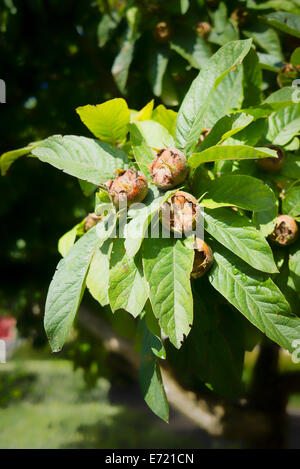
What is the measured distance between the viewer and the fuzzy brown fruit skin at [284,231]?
1.04m

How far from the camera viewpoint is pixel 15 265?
9.43 ft

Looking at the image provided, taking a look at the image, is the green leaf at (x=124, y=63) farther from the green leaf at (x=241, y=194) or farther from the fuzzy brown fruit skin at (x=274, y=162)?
the green leaf at (x=241, y=194)

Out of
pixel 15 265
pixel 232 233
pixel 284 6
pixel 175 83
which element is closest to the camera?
pixel 232 233

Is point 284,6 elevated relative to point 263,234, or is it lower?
elevated

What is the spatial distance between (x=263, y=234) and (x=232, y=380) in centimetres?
46

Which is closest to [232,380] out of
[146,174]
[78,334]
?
[146,174]

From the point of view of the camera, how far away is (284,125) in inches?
45.3

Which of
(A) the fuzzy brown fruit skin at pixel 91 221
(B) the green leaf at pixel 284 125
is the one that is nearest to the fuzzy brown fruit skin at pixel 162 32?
(B) the green leaf at pixel 284 125

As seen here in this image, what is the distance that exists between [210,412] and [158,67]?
76.7 inches

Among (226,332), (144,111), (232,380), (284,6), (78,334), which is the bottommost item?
(78,334)

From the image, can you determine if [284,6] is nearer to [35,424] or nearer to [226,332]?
[226,332]

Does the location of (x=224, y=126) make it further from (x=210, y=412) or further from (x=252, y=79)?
(x=210, y=412)

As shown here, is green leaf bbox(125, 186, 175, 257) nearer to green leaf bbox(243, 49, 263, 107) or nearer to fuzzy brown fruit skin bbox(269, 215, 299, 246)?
fuzzy brown fruit skin bbox(269, 215, 299, 246)

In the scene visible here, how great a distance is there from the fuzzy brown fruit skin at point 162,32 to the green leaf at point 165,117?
686 millimetres
